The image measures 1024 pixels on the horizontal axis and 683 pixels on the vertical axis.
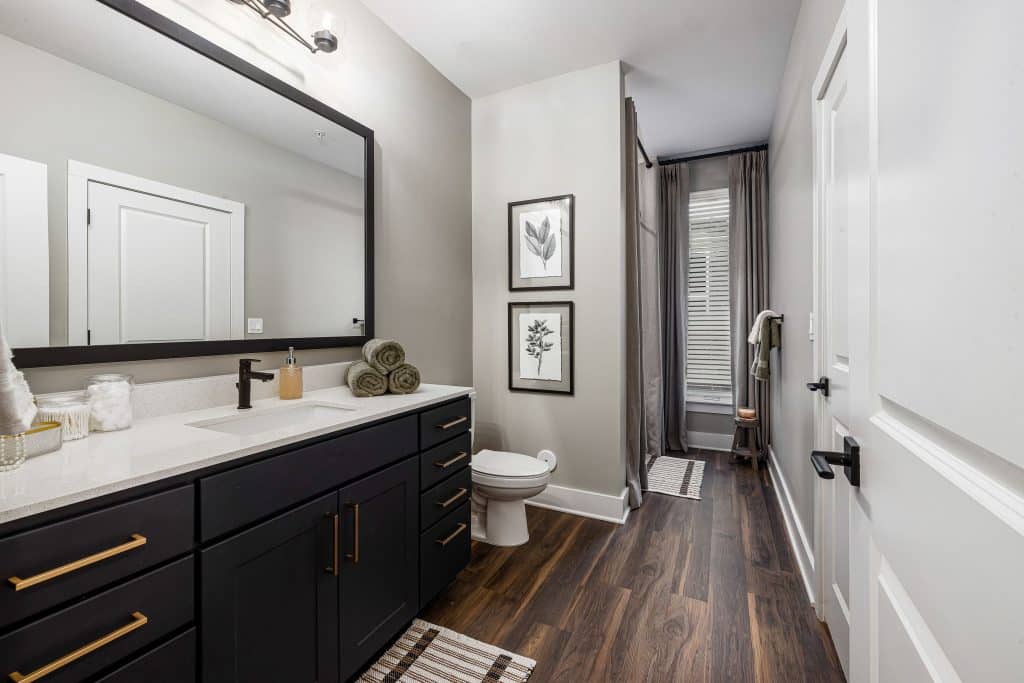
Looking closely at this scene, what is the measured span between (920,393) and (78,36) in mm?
1982

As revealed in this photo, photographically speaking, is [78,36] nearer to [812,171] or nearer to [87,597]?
[87,597]

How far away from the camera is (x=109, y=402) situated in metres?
1.18

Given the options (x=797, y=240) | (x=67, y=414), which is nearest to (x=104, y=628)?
(x=67, y=414)

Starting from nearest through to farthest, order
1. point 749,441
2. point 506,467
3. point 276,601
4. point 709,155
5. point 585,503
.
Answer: point 276,601
point 506,467
point 585,503
point 749,441
point 709,155

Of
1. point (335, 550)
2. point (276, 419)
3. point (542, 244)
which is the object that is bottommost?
point (335, 550)

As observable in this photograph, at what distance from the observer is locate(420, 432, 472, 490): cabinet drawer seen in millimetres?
1681

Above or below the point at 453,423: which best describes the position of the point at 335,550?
below

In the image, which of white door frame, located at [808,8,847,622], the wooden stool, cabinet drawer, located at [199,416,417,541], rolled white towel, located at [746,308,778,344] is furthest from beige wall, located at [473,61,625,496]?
the wooden stool

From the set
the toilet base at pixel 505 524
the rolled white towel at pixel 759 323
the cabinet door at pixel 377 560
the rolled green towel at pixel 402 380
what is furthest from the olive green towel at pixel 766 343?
the cabinet door at pixel 377 560

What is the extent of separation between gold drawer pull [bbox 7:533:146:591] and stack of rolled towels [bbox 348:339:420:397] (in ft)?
3.20

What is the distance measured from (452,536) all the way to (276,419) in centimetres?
85

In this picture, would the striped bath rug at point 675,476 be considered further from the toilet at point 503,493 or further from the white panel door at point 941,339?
the white panel door at point 941,339

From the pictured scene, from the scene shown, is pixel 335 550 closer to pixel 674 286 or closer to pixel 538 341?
pixel 538 341

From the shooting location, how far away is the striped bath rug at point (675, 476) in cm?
305
